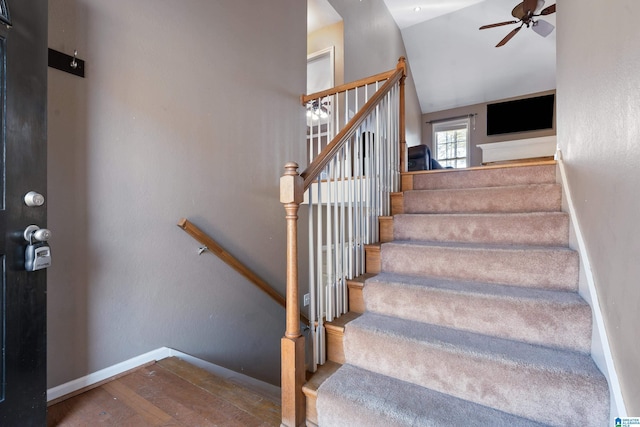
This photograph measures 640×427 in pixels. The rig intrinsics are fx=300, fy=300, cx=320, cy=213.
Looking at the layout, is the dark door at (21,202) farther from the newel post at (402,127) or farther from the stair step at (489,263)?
the newel post at (402,127)

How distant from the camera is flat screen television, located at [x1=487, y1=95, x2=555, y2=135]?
668 cm

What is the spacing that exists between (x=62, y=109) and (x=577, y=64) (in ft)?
8.36

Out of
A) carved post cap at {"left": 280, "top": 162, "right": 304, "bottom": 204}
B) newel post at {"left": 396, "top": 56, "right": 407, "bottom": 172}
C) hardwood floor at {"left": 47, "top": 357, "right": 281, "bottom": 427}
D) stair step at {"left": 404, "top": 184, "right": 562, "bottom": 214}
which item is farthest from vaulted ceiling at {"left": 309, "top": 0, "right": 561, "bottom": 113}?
hardwood floor at {"left": 47, "top": 357, "right": 281, "bottom": 427}

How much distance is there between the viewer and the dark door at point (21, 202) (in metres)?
1.04

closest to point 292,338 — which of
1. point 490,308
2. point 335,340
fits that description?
point 335,340

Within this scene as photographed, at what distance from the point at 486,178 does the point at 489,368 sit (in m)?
1.58

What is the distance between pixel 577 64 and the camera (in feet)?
5.01

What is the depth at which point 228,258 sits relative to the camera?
2.11 meters

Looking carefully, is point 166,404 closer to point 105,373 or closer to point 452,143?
point 105,373

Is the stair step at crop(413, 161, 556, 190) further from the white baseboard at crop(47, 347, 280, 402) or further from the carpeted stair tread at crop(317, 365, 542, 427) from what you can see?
the white baseboard at crop(47, 347, 280, 402)

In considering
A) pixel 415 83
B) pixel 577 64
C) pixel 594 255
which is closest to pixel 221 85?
pixel 577 64

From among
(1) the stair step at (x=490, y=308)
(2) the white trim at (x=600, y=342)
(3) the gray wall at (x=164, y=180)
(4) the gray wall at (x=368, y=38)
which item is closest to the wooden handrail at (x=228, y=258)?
(3) the gray wall at (x=164, y=180)

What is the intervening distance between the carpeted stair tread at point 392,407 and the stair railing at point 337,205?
0.16 metres

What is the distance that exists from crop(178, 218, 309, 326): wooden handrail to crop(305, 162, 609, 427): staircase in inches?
A: 35.3
